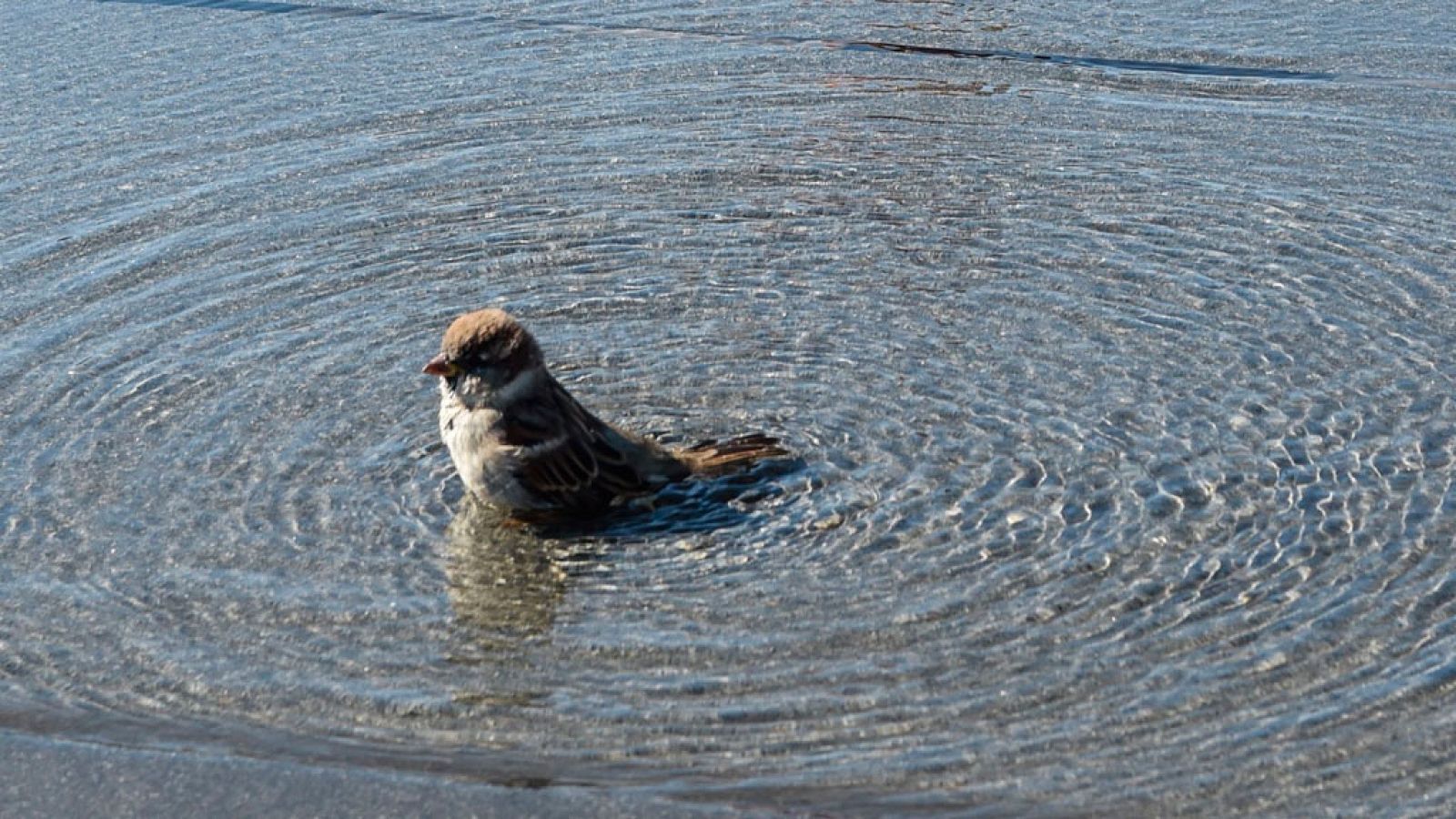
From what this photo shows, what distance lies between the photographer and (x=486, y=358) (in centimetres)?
655

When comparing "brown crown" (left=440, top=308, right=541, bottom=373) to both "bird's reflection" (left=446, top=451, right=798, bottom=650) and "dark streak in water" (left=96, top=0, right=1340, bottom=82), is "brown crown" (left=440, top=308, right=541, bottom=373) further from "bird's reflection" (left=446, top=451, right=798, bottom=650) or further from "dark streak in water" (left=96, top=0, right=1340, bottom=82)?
"dark streak in water" (left=96, top=0, right=1340, bottom=82)

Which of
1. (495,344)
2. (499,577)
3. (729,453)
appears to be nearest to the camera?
(499,577)

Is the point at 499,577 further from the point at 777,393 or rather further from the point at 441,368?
the point at 777,393

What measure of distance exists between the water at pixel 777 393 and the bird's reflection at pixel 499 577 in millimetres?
20

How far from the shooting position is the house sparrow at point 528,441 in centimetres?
641

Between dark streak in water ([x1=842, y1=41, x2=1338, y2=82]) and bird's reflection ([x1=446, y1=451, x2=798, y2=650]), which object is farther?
dark streak in water ([x1=842, y1=41, x2=1338, y2=82])

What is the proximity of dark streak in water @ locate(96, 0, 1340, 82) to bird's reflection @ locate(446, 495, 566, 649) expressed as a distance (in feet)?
17.6

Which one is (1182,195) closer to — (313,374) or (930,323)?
(930,323)

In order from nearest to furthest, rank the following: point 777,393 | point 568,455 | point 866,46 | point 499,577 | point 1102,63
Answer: point 499,577 < point 568,455 < point 777,393 < point 1102,63 < point 866,46

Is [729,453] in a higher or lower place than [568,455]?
lower

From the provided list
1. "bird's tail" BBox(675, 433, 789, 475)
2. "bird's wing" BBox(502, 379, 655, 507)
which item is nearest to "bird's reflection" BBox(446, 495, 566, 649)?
"bird's wing" BBox(502, 379, 655, 507)

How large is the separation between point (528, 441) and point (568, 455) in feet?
0.48

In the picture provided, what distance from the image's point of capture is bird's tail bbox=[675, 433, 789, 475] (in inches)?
261

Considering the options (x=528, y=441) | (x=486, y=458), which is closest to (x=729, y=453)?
(x=528, y=441)
